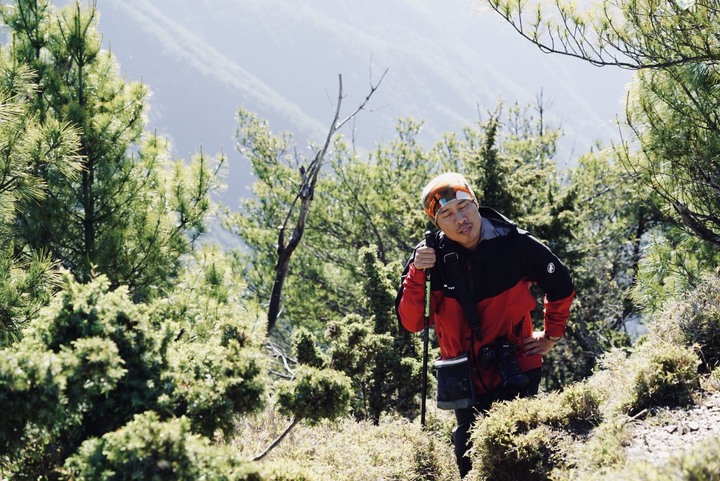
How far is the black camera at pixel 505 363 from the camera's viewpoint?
428 cm

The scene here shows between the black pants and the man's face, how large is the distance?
3.65 ft

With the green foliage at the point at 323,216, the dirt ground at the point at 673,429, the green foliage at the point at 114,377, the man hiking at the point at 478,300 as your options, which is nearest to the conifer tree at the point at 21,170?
the green foliage at the point at 114,377

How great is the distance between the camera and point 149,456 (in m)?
2.46

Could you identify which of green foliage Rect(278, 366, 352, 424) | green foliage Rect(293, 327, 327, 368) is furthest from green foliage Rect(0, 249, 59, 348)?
green foliage Rect(278, 366, 352, 424)

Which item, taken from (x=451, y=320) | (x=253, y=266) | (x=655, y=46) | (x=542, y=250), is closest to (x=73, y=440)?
(x=451, y=320)

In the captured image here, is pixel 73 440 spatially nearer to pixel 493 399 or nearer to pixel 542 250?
pixel 493 399

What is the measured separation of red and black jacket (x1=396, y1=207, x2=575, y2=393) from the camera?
4.38 metres

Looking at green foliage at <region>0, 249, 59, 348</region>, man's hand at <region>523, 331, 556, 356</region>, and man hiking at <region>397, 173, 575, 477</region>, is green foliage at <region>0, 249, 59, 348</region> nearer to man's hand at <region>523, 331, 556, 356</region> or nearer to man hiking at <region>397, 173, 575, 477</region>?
man hiking at <region>397, 173, 575, 477</region>

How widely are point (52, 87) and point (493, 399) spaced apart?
22.7 ft

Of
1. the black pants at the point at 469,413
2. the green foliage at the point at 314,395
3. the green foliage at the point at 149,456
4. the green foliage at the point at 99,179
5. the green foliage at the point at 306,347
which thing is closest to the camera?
the green foliage at the point at 149,456

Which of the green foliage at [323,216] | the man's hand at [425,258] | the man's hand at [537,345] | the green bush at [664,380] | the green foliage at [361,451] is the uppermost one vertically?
the green foliage at [323,216]

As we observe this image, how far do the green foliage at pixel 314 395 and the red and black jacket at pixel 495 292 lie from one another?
1.24 meters

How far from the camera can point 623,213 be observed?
17.4 metres

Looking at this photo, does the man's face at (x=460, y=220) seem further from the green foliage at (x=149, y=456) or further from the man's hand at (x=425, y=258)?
the green foliage at (x=149, y=456)
